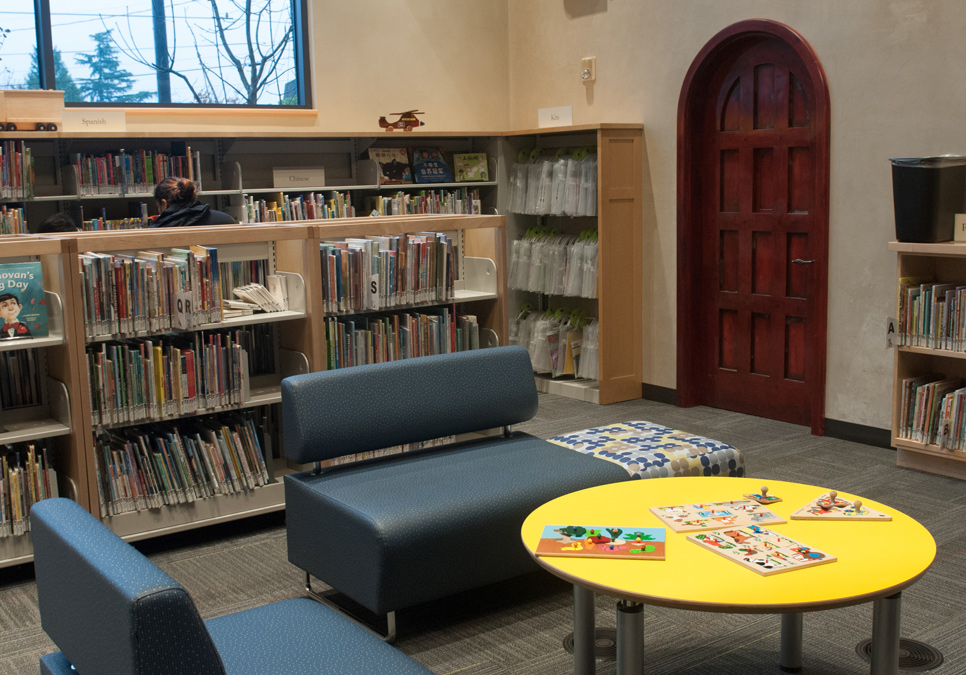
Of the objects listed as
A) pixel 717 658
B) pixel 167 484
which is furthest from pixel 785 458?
pixel 167 484

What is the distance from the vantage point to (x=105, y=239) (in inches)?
150

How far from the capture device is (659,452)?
3.79 m

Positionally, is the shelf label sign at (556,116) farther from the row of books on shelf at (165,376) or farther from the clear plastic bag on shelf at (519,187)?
Result: the row of books on shelf at (165,376)

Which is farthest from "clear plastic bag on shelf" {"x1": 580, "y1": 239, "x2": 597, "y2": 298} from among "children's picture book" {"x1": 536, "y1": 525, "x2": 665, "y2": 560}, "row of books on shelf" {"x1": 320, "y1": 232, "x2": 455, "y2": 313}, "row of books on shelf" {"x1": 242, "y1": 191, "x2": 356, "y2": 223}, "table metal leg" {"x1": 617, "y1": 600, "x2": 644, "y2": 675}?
"table metal leg" {"x1": 617, "y1": 600, "x2": 644, "y2": 675}

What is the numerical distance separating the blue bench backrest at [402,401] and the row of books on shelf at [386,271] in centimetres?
68

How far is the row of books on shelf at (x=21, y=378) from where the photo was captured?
388 cm

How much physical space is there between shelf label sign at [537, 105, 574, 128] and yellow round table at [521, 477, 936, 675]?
182 inches

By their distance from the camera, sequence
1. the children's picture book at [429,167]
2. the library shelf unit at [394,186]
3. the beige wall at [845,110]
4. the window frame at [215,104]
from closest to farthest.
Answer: the beige wall at [845,110] → the library shelf unit at [394,186] → the window frame at [215,104] → the children's picture book at [429,167]

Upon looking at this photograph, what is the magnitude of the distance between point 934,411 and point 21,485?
4.14m

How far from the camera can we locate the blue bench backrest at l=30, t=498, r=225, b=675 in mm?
1460

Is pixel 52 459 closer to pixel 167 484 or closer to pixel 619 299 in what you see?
pixel 167 484

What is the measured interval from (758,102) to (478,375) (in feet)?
10.4

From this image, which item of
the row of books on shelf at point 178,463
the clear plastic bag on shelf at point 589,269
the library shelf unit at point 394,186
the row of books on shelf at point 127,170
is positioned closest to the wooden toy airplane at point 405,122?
the library shelf unit at point 394,186

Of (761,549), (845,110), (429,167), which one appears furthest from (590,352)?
(761,549)
